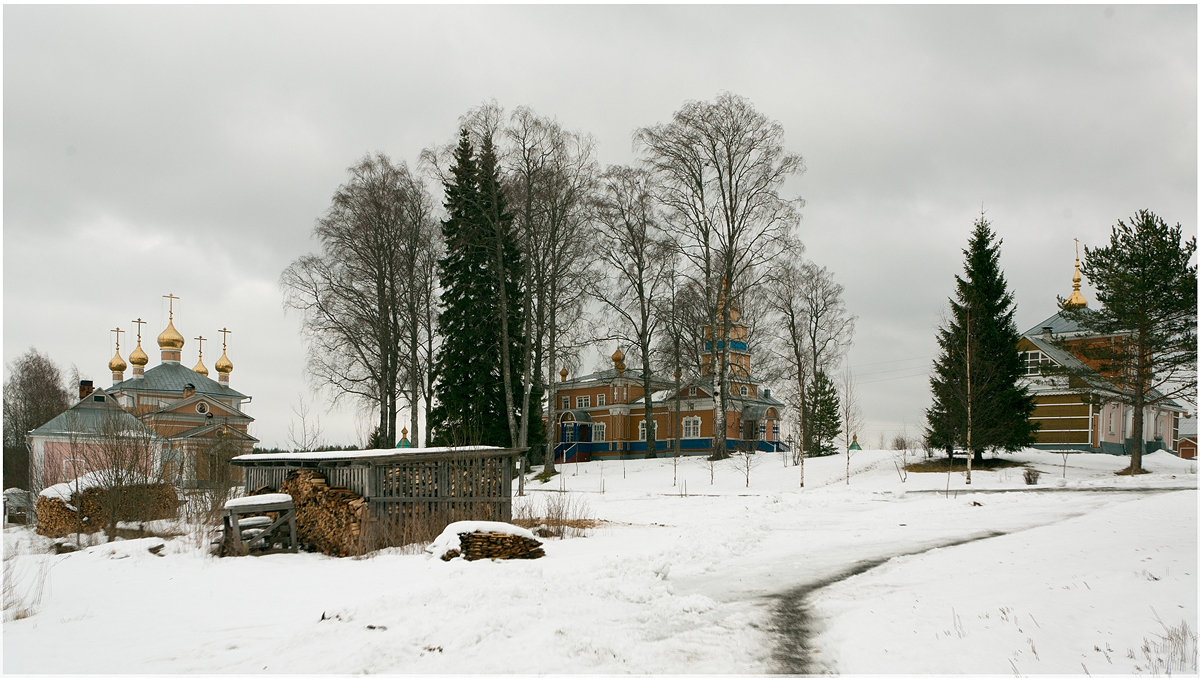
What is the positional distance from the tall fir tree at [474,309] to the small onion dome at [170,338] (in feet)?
116

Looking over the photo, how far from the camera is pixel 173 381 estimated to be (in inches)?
2411

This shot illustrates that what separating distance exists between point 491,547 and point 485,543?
11 centimetres

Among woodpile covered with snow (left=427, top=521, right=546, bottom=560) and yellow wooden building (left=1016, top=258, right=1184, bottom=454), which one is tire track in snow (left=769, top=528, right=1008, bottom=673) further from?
yellow wooden building (left=1016, top=258, right=1184, bottom=454)

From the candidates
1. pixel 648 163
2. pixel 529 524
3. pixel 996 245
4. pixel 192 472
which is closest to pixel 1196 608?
pixel 529 524

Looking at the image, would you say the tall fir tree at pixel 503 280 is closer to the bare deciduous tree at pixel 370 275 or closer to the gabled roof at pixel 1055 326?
the bare deciduous tree at pixel 370 275

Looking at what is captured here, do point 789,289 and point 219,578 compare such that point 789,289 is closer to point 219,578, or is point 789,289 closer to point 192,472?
point 192,472

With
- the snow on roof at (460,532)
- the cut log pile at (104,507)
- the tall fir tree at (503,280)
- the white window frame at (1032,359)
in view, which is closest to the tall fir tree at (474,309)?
the tall fir tree at (503,280)

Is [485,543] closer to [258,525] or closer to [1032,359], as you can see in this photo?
[258,525]

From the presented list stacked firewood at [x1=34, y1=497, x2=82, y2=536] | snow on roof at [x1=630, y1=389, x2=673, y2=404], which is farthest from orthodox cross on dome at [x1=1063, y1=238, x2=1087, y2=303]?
stacked firewood at [x1=34, y1=497, x2=82, y2=536]

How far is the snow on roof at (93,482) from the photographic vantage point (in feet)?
64.5

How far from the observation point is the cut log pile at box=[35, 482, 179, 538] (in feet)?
64.8

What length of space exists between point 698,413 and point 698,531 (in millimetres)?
36567

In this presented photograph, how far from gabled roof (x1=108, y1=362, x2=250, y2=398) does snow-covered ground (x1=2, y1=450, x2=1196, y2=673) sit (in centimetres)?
5090

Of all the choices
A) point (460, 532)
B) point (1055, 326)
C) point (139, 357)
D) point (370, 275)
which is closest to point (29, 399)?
point (139, 357)
